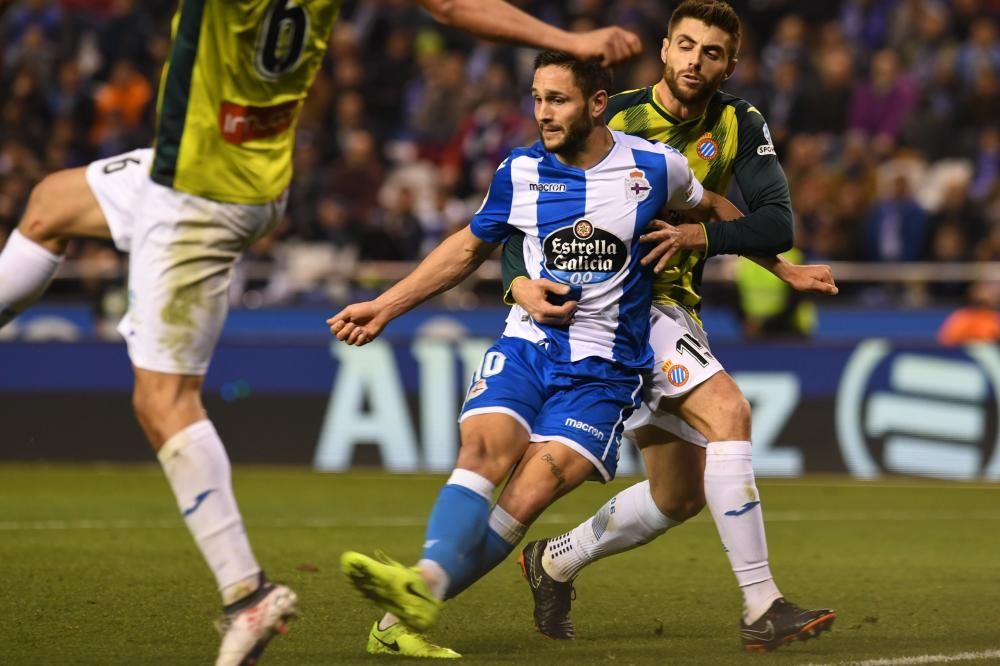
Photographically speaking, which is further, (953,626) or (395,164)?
(395,164)

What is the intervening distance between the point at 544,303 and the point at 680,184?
0.70m

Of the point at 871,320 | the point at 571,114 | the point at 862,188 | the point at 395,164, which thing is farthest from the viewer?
the point at 395,164

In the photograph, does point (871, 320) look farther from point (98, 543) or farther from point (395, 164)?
point (98, 543)

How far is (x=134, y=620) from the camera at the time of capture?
6531 mm

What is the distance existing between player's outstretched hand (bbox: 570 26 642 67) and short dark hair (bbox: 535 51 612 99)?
83 cm

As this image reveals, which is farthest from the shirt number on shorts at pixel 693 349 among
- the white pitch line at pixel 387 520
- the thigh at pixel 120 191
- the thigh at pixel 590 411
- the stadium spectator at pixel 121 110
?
the stadium spectator at pixel 121 110

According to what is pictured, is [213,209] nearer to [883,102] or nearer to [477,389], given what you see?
[477,389]

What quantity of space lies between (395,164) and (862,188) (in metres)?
5.19

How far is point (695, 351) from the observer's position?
640 centimetres

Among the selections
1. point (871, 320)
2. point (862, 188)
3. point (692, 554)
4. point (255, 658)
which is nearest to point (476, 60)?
point (862, 188)

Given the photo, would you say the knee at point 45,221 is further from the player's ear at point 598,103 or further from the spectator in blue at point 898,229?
the spectator in blue at point 898,229

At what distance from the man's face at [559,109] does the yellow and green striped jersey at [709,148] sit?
69 cm

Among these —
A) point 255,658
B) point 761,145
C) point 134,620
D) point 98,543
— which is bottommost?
point 98,543

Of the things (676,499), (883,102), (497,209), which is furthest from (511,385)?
(883,102)
